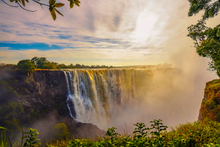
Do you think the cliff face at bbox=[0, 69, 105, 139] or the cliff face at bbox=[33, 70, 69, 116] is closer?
the cliff face at bbox=[0, 69, 105, 139]

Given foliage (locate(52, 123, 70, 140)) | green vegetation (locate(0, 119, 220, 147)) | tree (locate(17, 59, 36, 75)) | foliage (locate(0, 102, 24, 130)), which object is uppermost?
tree (locate(17, 59, 36, 75))

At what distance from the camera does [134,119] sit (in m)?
21.2

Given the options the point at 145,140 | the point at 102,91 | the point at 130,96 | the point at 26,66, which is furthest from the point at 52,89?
the point at 145,140

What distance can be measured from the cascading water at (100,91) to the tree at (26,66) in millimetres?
4462

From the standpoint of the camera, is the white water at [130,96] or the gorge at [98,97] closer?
the gorge at [98,97]

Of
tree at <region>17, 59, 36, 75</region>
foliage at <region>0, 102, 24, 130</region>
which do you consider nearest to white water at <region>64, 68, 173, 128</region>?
tree at <region>17, 59, 36, 75</region>

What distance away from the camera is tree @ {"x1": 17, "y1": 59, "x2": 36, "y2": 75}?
1405cm

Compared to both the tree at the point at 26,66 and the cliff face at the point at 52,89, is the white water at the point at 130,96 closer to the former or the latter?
the cliff face at the point at 52,89

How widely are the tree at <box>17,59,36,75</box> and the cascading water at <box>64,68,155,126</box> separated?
446 cm

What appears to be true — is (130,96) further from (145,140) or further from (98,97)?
(145,140)

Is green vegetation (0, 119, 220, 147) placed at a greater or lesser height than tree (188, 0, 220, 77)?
lesser

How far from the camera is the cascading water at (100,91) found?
1595 centimetres

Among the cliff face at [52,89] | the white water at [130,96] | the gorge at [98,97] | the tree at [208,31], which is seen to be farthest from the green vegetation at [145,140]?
the cliff face at [52,89]

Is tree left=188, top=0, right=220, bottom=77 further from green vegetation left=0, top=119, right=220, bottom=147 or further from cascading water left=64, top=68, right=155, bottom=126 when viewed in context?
cascading water left=64, top=68, right=155, bottom=126
